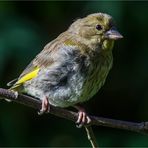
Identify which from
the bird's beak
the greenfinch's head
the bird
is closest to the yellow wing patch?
the bird

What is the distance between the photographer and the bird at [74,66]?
3623 millimetres

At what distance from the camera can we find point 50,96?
364 centimetres

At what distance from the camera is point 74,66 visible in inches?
143

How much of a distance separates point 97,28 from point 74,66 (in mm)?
291

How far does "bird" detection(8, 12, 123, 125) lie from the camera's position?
3623 millimetres

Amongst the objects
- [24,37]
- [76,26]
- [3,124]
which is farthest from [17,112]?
[76,26]

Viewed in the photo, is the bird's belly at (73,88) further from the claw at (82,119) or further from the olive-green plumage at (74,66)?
the claw at (82,119)

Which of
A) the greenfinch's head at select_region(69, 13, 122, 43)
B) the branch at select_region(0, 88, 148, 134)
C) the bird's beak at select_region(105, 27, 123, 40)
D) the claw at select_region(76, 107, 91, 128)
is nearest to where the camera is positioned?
the branch at select_region(0, 88, 148, 134)

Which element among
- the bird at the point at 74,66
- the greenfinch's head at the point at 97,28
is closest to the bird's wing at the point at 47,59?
the bird at the point at 74,66

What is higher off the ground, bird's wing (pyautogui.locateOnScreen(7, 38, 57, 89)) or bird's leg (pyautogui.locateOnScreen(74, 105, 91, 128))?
bird's wing (pyautogui.locateOnScreen(7, 38, 57, 89))

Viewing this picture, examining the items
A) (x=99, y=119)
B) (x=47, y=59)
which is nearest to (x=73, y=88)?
(x=47, y=59)

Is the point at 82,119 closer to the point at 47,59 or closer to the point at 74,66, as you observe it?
the point at 74,66

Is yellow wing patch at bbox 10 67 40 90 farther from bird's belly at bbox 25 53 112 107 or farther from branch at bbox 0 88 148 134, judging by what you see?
branch at bbox 0 88 148 134

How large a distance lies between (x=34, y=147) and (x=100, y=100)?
0.68m
